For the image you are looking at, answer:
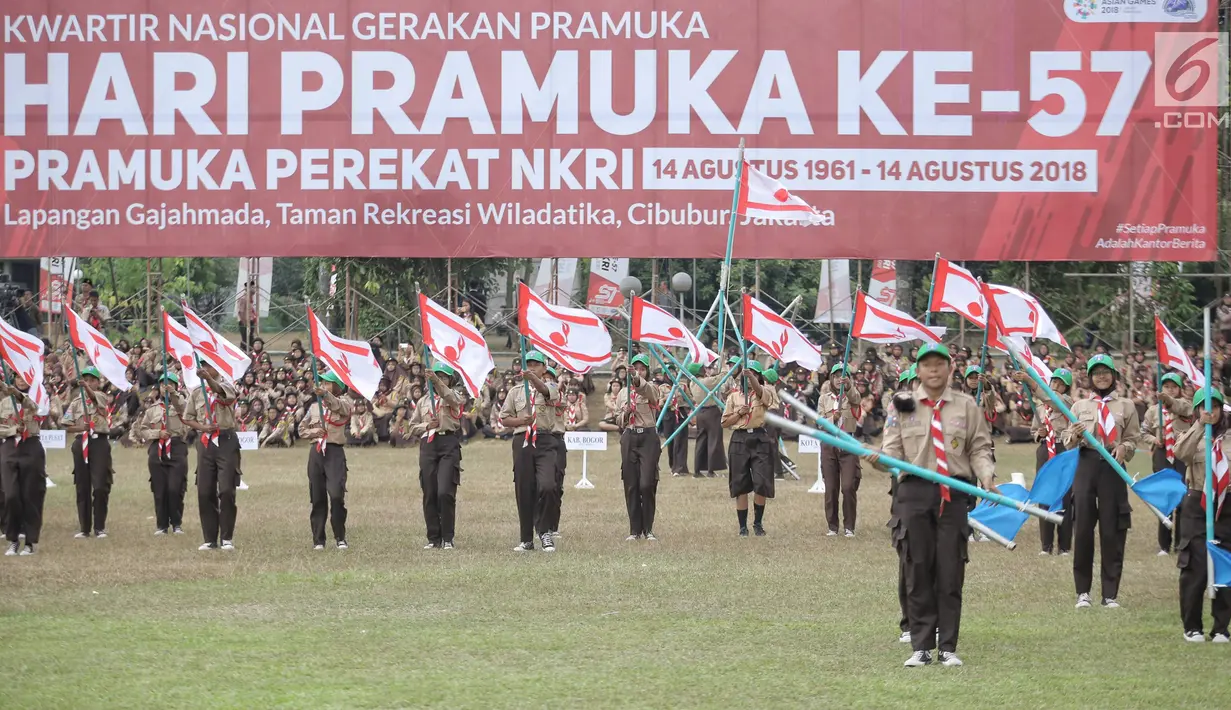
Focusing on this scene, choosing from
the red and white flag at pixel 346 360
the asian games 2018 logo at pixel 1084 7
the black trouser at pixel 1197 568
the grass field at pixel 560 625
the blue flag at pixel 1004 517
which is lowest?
the grass field at pixel 560 625

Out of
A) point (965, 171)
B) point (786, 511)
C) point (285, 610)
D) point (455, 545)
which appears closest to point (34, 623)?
point (285, 610)

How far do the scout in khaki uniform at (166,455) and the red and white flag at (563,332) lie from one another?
427 cm

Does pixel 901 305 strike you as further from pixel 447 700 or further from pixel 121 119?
pixel 447 700

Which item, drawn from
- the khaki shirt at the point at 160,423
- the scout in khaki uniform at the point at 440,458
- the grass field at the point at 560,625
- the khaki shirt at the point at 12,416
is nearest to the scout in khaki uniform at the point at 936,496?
the grass field at the point at 560,625

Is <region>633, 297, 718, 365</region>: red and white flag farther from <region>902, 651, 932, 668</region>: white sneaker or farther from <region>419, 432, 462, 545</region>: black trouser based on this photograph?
<region>902, 651, 932, 668</region>: white sneaker

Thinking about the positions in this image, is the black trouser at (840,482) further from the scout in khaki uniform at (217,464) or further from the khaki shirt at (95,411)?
the khaki shirt at (95,411)

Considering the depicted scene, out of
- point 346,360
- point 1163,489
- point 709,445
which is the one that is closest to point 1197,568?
point 1163,489

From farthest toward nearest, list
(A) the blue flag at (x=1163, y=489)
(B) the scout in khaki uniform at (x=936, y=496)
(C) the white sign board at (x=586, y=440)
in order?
(C) the white sign board at (x=586, y=440) < (A) the blue flag at (x=1163, y=489) < (B) the scout in khaki uniform at (x=936, y=496)

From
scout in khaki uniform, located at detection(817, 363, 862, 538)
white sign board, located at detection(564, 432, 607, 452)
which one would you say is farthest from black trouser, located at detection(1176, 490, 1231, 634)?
white sign board, located at detection(564, 432, 607, 452)

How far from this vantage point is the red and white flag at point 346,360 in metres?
16.4

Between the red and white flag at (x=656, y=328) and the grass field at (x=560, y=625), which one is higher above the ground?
the red and white flag at (x=656, y=328)

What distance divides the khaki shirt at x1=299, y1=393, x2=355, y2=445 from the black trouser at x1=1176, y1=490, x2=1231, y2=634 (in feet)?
28.8

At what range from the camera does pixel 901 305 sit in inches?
1374

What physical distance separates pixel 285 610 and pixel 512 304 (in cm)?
2658
